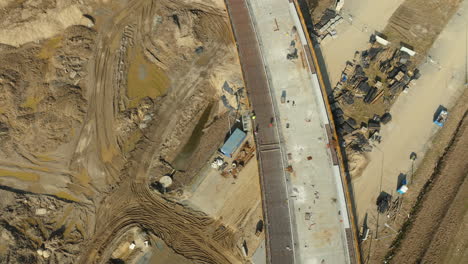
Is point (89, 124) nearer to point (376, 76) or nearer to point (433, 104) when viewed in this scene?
point (376, 76)

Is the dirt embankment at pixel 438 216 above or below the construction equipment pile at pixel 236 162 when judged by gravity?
above

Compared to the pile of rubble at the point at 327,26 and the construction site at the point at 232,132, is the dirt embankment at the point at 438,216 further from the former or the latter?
the pile of rubble at the point at 327,26

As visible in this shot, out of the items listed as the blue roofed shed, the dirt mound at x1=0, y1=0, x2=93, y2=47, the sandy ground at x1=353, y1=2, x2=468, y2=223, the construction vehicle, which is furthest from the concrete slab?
the dirt mound at x1=0, y1=0, x2=93, y2=47

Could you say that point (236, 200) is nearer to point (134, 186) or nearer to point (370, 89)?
point (134, 186)

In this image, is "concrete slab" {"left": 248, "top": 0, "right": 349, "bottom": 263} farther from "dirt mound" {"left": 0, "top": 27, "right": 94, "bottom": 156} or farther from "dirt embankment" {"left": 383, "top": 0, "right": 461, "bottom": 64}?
"dirt mound" {"left": 0, "top": 27, "right": 94, "bottom": 156}


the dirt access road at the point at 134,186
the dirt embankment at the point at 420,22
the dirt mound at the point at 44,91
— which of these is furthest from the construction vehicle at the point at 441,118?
the dirt mound at the point at 44,91

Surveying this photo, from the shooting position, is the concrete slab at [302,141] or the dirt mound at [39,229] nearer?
the concrete slab at [302,141]

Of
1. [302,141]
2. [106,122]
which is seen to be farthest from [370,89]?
[106,122]
